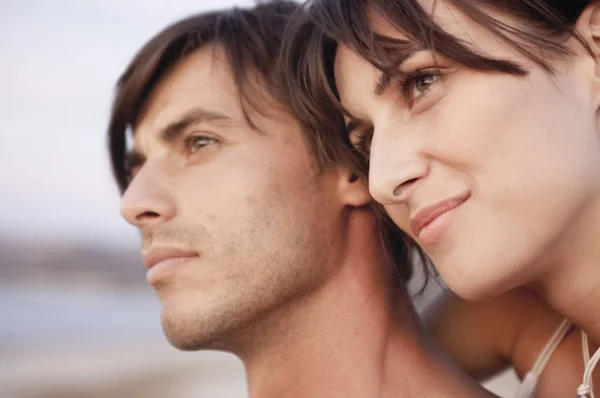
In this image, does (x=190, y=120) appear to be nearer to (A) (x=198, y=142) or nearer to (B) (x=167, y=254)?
(A) (x=198, y=142)

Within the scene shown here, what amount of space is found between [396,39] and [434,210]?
0.46 meters

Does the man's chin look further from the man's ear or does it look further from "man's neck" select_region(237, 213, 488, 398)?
the man's ear

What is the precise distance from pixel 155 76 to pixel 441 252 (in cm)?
142

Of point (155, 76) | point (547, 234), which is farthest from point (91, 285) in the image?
point (547, 234)

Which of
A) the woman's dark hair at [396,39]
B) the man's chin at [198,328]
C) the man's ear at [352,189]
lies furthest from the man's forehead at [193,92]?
the man's chin at [198,328]

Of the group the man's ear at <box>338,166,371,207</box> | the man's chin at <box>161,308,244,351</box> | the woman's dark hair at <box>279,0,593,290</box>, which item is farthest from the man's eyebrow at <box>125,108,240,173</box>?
the man's chin at <box>161,308,244,351</box>

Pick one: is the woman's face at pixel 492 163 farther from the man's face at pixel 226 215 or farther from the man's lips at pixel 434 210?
the man's face at pixel 226 215

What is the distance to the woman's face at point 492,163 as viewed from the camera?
1.97 meters

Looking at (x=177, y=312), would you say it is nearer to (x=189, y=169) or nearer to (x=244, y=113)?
(x=189, y=169)

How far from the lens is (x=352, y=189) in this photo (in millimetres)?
2811

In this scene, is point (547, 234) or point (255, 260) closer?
point (547, 234)

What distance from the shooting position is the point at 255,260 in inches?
106

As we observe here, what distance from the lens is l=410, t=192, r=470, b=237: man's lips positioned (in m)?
2.06

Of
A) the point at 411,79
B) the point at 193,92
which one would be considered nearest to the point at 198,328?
the point at 193,92
